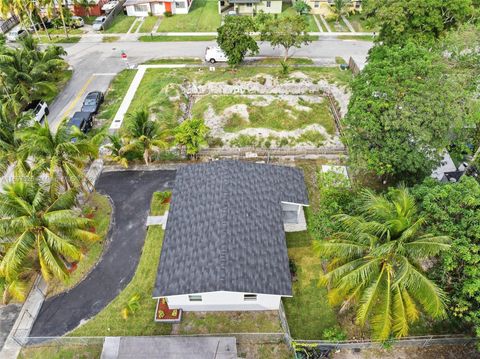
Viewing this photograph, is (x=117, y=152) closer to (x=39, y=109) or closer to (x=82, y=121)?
(x=82, y=121)

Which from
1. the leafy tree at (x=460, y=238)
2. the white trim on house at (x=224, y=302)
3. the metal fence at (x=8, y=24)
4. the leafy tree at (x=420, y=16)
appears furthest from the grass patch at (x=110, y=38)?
the leafy tree at (x=460, y=238)

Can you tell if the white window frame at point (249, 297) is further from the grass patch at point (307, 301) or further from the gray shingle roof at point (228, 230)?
the grass patch at point (307, 301)

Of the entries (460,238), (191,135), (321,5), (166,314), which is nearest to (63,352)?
(166,314)

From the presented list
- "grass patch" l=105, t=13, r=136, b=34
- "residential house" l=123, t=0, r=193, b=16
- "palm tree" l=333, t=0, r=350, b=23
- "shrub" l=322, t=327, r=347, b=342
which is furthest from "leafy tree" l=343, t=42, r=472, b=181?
"residential house" l=123, t=0, r=193, b=16

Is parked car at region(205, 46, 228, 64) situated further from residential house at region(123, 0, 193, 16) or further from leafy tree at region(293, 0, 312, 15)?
leafy tree at region(293, 0, 312, 15)

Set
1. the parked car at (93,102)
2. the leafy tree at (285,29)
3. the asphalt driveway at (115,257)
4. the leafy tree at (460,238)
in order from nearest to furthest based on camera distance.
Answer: the leafy tree at (460,238) < the asphalt driveway at (115,257) < the parked car at (93,102) < the leafy tree at (285,29)

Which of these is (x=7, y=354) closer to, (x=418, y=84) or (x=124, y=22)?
(x=418, y=84)
